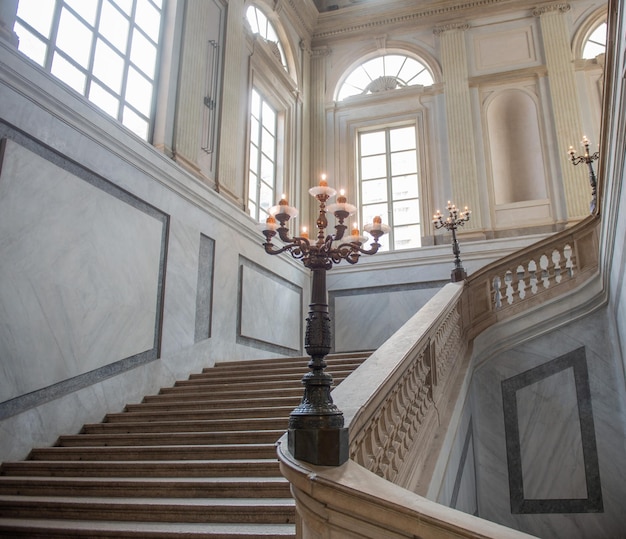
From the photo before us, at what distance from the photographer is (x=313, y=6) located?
545 inches

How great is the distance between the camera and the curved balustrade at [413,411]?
6.88ft

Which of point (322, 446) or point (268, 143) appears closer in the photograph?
point (322, 446)

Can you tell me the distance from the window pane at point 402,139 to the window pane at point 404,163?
0.15 metres

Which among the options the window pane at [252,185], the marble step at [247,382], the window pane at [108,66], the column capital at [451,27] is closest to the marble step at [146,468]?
the marble step at [247,382]

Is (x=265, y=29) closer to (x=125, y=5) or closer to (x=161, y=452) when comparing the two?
(x=125, y=5)

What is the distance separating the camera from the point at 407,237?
1242cm

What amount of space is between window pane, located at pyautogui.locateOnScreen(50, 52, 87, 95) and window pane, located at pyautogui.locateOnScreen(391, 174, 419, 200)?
7.44m

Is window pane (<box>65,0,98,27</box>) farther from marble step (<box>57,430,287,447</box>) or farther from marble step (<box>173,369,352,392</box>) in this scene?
marble step (<box>57,430,287,447</box>)

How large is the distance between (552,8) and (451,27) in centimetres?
217

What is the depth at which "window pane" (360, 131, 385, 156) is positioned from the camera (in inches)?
524

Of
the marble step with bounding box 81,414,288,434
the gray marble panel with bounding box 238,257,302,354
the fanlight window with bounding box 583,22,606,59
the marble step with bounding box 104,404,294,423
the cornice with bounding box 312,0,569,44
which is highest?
the cornice with bounding box 312,0,569,44

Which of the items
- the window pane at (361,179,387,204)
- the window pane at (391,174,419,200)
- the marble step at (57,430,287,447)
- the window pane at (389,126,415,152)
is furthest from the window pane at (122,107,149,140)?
the window pane at (389,126,415,152)

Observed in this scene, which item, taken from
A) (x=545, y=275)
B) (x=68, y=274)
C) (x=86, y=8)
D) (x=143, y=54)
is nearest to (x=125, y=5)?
(x=143, y=54)

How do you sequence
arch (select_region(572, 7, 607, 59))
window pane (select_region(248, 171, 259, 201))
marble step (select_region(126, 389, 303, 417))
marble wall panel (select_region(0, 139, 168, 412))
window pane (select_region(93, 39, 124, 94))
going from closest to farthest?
1. marble wall panel (select_region(0, 139, 168, 412))
2. marble step (select_region(126, 389, 303, 417))
3. window pane (select_region(93, 39, 124, 94))
4. window pane (select_region(248, 171, 259, 201))
5. arch (select_region(572, 7, 607, 59))
